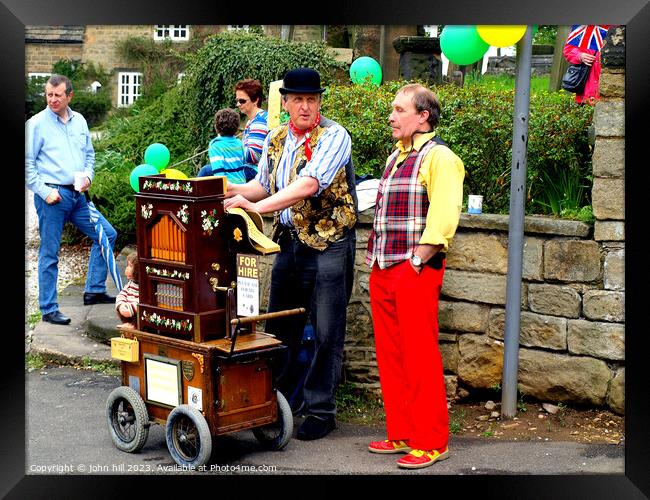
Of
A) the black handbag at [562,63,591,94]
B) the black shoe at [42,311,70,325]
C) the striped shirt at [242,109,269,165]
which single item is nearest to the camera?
the black handbag at [562,63,591,94]

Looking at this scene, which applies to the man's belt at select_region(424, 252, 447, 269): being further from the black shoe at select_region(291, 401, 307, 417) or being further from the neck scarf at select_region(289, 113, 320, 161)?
the black shoe at select_region(291, 401, 307, 417)

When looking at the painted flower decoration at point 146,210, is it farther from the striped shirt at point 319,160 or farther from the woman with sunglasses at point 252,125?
the woman with sunglasses at point 252,125

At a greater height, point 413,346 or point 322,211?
point 322,211

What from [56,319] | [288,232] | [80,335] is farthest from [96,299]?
[288,232]

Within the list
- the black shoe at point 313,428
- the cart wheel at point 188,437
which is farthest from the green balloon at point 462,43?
the cart wheel at point 188,437

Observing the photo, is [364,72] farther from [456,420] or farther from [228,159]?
[456,420]

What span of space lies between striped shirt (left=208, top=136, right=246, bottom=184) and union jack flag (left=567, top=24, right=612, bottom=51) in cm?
241

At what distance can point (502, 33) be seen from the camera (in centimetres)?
567

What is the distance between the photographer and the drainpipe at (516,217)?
6008 mm

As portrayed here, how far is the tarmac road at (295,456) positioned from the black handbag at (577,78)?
2391 millimetres

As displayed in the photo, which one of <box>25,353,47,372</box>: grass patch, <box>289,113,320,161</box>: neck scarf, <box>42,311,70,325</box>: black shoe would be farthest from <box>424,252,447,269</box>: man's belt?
<box>42,311,70,325</box>: black shoe

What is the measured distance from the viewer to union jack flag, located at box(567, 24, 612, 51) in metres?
6.43

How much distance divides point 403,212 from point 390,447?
4.44 feet
